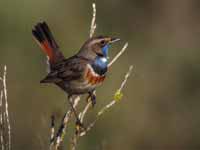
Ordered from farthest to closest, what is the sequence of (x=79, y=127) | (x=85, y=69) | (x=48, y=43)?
(x=48, y=43) → (x=85, y=69) → (x=79, y=127)

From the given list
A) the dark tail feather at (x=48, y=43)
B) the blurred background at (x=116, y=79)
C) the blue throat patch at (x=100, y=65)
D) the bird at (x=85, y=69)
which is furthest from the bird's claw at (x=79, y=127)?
the blurred background at (x=116, y=79)

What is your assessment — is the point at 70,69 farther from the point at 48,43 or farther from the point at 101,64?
the point at 48,43

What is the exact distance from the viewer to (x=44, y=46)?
8.34 metres

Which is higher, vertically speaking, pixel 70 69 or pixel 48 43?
pixel 48 43

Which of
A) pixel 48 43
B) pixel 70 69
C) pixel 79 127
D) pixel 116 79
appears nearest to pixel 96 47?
pixel 70 69

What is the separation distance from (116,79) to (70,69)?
12.9ft

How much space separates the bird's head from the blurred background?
2.60m

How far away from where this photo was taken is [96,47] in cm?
800

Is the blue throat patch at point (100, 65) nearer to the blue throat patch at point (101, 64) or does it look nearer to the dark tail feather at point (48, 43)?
the blue throat patch at point (101, 64)

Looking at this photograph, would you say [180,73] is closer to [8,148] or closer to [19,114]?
[19,114]

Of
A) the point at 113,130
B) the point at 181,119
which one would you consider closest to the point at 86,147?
the point at 113,130

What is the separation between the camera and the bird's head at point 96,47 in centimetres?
798

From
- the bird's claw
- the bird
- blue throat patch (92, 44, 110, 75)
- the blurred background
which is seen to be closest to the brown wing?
the bird

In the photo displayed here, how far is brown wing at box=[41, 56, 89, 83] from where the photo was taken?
8.00m
